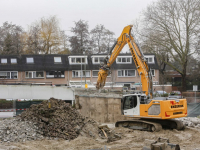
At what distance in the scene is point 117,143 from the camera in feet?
54.2

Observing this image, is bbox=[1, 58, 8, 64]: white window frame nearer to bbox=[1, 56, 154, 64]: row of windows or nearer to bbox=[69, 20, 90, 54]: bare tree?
bbox=[1, 56, 154, 64]: row of windows

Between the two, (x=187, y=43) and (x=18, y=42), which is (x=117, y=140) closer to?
(x=187, y=43)

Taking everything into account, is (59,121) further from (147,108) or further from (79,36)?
(79,36)

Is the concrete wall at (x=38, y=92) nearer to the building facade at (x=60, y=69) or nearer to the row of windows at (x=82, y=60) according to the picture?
the building facade at (x=60, y=69)

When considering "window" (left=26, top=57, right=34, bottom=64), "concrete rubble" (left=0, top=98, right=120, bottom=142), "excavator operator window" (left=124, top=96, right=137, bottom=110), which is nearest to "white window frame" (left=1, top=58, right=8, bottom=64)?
"window" (left=26, top=57, right=34, bottom=64)

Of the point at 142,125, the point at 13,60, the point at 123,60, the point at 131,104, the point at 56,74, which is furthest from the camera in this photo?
the point at 123,60

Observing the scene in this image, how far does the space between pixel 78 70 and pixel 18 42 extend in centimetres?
1830

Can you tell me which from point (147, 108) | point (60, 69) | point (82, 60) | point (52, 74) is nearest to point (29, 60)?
point (52, 74)

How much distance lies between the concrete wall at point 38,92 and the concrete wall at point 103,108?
10.3 ft

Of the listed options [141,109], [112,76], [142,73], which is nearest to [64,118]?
[141,109]

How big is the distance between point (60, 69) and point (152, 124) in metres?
34.4

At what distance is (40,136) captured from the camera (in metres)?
17.3

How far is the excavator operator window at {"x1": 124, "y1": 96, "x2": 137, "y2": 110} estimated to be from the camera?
20.6 m

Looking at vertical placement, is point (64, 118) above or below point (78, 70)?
below
